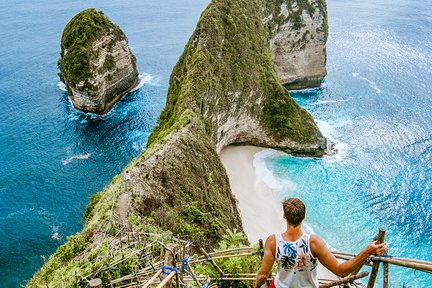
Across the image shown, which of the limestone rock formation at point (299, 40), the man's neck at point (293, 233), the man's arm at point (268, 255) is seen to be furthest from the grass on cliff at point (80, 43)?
the man's neck at point (293, 233)

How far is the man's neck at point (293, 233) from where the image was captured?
7536 millimetres

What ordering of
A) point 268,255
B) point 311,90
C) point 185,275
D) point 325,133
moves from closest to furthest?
1. point 268,255
2. point 185,275
3. point 325,133
4. point 311,90

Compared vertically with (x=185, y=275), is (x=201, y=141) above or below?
below

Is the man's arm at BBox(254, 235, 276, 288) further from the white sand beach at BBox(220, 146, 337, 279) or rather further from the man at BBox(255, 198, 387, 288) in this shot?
the white sand beach at BBox(220, 146, 337, 279)

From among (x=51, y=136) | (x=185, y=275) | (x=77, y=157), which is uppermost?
(x=185, y=275)

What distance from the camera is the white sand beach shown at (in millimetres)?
38125

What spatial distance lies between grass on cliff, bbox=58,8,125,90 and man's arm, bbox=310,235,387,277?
60.5 m

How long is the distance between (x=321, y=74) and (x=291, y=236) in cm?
6922

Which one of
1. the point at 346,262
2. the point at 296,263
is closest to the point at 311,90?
the point at 296,263

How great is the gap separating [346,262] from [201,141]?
26.6m

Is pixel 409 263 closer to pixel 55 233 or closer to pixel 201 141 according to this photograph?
pixel 201 141

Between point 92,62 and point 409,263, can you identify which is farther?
point 92,62

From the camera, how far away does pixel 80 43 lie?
208 ft

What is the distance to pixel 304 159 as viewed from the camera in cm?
5081
